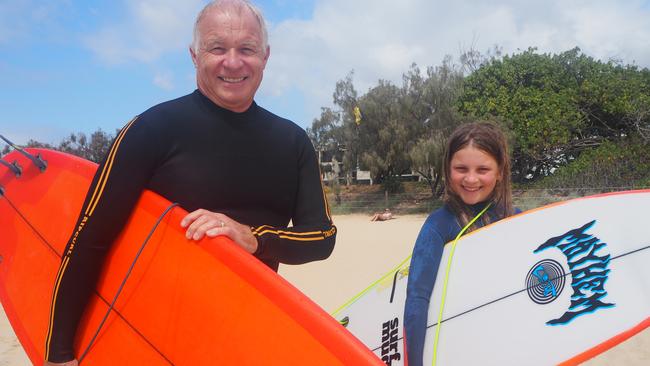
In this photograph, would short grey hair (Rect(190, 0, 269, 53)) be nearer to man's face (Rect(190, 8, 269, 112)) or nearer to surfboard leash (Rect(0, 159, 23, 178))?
man's face (Rect(190, 8, 269, 112))

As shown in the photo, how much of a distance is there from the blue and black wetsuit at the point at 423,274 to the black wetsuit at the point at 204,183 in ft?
2.01

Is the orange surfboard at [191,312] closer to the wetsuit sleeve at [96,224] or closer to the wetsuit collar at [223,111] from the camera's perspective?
the wetsuit sleeve at [96,224]

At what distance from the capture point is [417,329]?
192cm

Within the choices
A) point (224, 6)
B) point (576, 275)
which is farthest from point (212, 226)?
point (576, 275)

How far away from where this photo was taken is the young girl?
6.56ft

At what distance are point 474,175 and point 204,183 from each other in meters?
1.33

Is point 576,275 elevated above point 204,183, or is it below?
below

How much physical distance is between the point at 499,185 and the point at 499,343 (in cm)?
76

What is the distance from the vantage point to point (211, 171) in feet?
4.40

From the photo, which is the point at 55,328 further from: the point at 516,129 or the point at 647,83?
the point at 647,83

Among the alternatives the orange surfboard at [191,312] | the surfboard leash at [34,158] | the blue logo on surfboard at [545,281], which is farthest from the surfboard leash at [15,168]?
the blue logo on surfboard at [545,281]

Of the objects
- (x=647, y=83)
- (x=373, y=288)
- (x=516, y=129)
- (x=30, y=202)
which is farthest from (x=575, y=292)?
(x=647, y=83)

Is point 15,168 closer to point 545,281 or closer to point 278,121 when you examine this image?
point 278,121

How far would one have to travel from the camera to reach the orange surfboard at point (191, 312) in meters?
1.18
